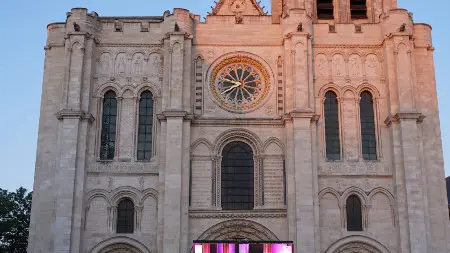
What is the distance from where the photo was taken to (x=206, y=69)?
32688 millimetres

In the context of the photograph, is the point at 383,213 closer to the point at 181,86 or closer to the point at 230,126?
the point at 230,126

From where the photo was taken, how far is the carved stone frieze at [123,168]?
30.8 meters

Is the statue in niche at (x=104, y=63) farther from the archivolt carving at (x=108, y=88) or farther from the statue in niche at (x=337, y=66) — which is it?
the statue in niche at (x=337, y=66)

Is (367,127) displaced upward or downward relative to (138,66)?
downward

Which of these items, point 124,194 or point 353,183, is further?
point 353,183

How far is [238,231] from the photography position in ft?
98.9

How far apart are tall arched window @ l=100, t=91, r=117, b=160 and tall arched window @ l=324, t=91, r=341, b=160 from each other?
394 inches

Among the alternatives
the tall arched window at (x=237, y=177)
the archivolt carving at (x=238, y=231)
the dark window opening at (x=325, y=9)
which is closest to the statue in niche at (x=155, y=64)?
the tall arched window at (x=237, y=177)

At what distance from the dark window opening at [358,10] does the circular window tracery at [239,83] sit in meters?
7.22

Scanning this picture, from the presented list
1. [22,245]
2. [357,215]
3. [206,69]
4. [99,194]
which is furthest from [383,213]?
[22,245]

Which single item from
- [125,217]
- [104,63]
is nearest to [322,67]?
[104,63]

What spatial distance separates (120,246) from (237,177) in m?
6.10

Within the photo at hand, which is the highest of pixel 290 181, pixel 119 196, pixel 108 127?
pixel 108 127

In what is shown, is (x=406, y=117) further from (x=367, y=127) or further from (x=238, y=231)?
(x=238, y=231)
